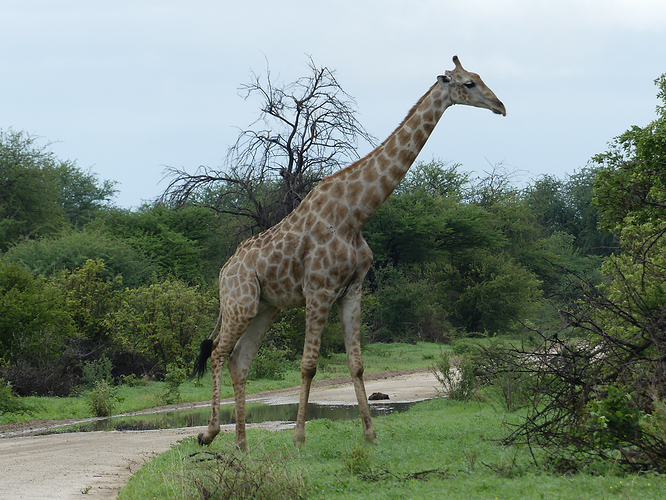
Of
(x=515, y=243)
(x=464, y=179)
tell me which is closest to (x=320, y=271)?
(x=515, y=243)

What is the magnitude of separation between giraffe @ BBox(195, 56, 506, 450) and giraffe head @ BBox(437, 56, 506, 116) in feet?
0.04

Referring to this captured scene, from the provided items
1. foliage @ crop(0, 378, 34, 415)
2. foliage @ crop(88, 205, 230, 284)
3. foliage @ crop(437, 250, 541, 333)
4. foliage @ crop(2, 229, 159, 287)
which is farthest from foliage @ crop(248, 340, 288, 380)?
foliage @ crop(437, 250, 541, 333)

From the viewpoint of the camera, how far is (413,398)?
16.6m

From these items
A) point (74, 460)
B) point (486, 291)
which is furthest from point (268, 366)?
point (486, 291)

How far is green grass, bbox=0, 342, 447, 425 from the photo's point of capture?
14820 mm

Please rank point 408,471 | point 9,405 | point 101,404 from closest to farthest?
point 408,471 → point 9,405 → point 101,404

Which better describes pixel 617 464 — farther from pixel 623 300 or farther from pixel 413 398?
pixel 413 398

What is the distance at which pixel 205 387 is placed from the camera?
19906 millimetres

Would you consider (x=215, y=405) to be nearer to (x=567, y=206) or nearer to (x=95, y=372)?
(x=95, y=372)

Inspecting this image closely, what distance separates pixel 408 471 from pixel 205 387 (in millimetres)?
14368

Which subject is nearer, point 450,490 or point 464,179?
point 450,490

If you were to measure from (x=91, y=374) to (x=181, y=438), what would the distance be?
9.38m

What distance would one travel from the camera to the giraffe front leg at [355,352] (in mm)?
8312

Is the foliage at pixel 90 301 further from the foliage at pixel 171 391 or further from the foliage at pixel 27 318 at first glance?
the foliage at pixel 171 391
